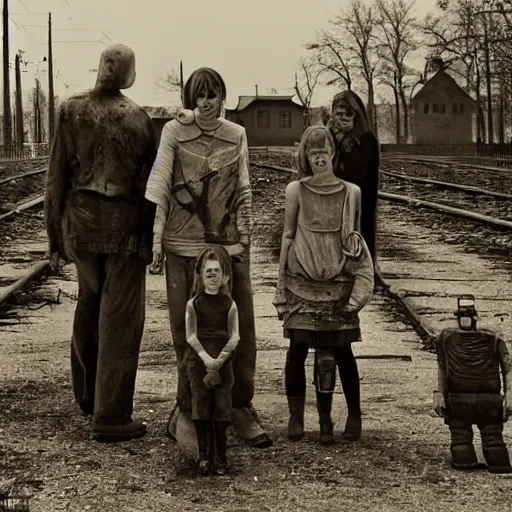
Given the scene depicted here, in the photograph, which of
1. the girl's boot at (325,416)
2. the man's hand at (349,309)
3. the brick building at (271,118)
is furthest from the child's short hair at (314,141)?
the brick building at (271,118)

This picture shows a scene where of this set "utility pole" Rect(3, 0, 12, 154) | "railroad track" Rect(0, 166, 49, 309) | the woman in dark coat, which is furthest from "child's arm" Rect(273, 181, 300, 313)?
"utility pole" Rect(3, 0, 12, 154)

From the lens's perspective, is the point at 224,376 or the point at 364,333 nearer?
the point at 224,376

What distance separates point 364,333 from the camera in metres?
10.5

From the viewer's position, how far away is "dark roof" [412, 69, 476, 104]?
379 feet

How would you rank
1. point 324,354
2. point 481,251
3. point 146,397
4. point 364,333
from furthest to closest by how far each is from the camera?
1. point 481,251
2. point 364,333
3. point 146,397
4. point 324,354

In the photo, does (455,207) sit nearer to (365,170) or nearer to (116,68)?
(365,170)

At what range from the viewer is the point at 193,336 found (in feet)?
19.7

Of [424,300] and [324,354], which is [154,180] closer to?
[324,354]

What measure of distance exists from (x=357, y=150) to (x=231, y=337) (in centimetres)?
205

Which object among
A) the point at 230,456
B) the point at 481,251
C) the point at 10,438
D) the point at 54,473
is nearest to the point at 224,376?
the point at 230,456

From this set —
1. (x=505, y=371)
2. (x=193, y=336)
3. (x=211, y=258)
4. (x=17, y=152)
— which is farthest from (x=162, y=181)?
(x=17, y=152)

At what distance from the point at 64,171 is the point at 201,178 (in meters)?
0.89

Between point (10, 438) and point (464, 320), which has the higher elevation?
point (464, 320)

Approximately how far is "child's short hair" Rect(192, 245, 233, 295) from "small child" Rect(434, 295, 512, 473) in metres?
1.10
